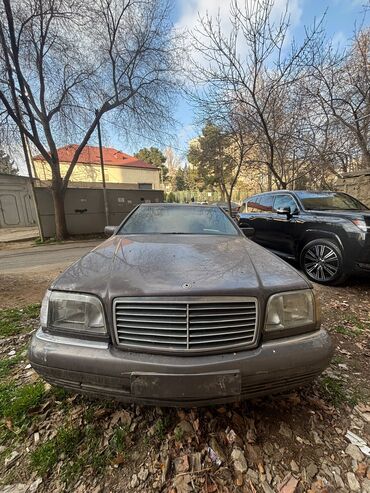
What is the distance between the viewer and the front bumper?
51.3 inches

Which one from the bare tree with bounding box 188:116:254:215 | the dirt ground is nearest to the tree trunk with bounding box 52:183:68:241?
the bare tree with bounding box 188:116:254:215

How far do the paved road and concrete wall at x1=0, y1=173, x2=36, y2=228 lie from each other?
8.39m

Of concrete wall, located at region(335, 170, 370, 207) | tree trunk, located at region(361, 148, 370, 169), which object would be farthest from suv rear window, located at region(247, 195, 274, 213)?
tree trunk, located at region(361, 148, 370, 169)

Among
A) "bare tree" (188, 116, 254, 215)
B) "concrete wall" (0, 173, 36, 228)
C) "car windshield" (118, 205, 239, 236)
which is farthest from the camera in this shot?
"concrete wall" (0, 173, 36, 228)

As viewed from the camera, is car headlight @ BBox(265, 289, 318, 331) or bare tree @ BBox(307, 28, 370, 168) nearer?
car headlight @ BBox(265, 289, 318, 331)

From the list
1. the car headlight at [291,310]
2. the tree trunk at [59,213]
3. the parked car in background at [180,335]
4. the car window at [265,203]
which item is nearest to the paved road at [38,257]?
the tree trunk at [59,213]

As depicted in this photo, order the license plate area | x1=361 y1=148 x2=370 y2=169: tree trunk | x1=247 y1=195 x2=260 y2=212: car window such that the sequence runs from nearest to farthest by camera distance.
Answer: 1. the license plate area
2. x1=247 y1=195 x2=260 y2=212: car window
3. x1=361 y1=148 x2=370 y2=169: tree trunk

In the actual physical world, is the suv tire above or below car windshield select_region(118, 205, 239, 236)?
below

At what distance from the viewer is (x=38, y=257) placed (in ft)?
26.9

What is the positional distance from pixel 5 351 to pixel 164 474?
6.81 ft

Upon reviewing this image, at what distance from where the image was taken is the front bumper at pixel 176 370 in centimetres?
130

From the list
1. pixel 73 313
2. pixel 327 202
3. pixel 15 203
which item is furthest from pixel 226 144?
pixel 15 203

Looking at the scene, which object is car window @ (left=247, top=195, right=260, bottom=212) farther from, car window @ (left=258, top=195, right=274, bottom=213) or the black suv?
the black suv

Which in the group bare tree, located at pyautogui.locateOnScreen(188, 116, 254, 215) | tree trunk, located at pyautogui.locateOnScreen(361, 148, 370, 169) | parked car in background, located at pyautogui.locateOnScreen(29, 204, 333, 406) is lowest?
parked car in background, located at pyautogui.locateOnScreen(29, 204, 333, 406)
